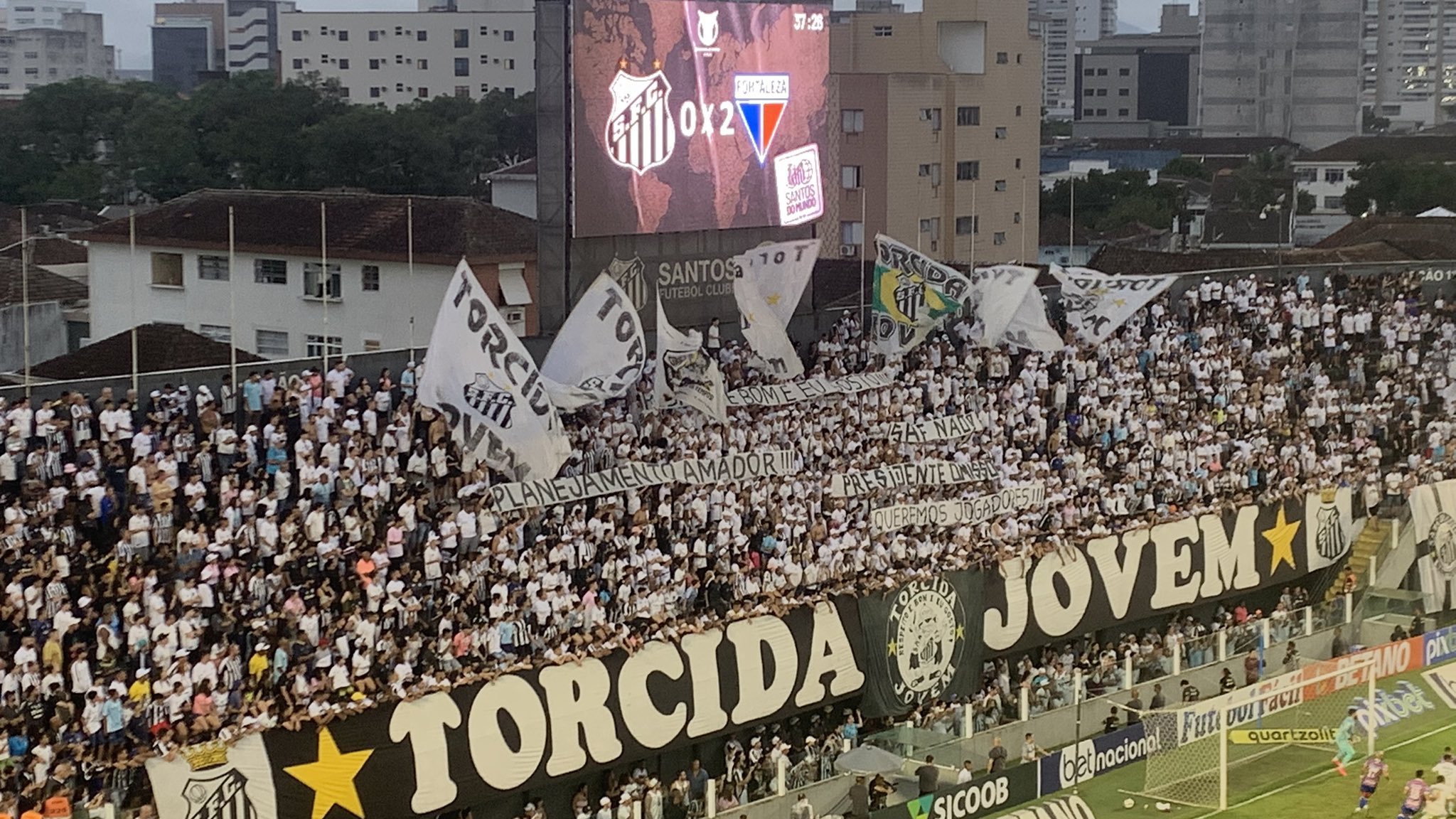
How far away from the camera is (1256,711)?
34.5 meters

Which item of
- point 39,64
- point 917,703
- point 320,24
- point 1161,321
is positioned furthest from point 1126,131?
point 917,703

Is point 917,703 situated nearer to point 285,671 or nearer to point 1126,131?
point 285,671

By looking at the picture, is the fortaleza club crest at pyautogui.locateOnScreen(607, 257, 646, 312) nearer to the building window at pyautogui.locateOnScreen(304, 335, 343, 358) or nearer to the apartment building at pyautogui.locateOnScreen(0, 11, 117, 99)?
the building window at pyautogui.locateOnScreen(304, 335, 343, 358)

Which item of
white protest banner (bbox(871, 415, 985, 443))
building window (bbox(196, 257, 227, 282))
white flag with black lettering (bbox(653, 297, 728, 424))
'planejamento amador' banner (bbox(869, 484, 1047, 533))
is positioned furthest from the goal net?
building window (bbox(196, 257, 227, 282))

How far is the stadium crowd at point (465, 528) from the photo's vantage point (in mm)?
23344

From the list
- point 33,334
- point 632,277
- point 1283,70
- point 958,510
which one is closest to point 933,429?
point 958,510

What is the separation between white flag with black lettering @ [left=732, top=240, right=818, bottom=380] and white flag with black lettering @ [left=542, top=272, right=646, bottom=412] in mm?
3889


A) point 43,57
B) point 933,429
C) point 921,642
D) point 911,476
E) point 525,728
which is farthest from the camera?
point 43,57

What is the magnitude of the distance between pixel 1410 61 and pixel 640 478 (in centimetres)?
16394

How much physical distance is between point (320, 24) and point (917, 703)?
4375 inches

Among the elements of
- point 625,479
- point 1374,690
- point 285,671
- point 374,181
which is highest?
point 374,181

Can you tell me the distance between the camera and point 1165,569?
37906 mm

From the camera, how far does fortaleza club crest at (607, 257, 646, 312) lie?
109 ft

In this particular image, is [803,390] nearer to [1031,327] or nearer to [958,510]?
[958,510]
